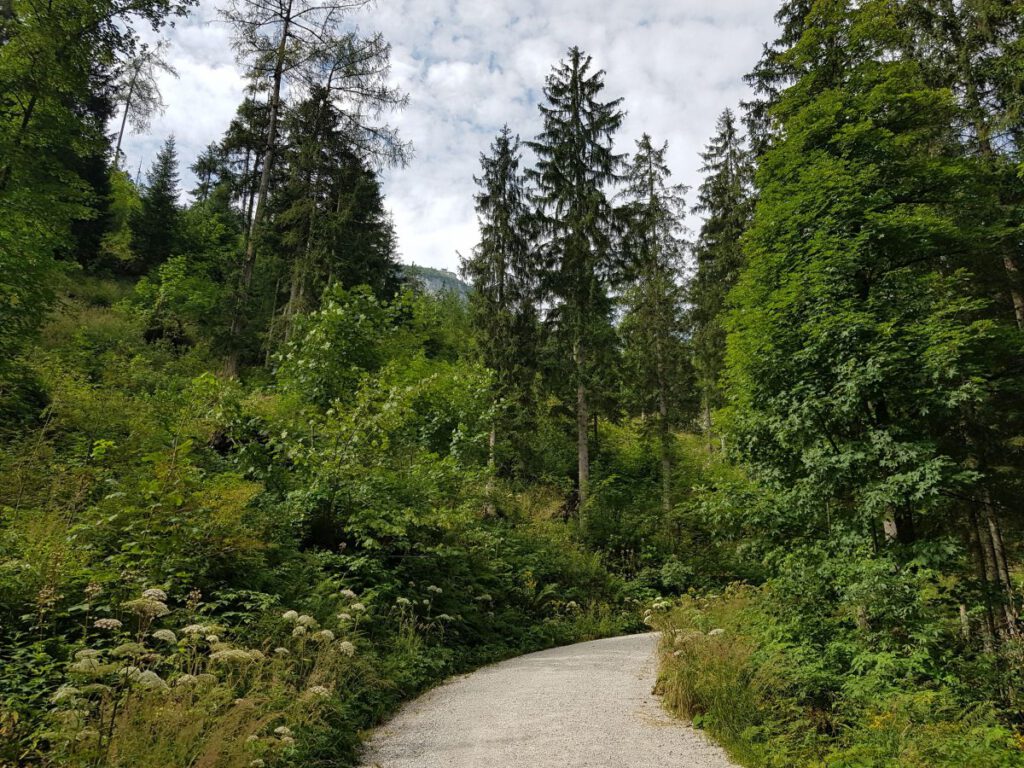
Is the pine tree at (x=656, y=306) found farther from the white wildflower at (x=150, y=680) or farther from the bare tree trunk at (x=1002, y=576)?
the white wildflower at (x=150, y=680)

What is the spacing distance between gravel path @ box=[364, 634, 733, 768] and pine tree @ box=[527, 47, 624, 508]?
11.2 m

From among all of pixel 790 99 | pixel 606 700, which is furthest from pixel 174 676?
pixel 790 99

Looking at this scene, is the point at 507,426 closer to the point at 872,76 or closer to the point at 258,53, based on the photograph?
the point at 872,76

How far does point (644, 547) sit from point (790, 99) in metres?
13.4

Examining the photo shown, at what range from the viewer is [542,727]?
5.39m

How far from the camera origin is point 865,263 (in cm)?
748

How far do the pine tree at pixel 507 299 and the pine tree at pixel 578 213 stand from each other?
1098 millimetres

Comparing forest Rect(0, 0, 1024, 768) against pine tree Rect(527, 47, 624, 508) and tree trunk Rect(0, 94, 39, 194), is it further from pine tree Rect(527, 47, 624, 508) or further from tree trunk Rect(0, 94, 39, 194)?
pine tree Rect(527, 47, 624, 508)

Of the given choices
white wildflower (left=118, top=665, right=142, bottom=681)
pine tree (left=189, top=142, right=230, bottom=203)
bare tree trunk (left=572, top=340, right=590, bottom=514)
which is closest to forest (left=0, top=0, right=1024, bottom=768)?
white wildflower (left=118, top=665, right=142, bottom=681)

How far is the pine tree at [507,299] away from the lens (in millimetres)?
18375

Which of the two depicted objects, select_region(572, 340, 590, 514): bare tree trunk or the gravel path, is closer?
the gravel path

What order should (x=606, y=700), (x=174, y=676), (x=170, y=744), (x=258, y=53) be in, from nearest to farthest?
→ (x=170, y=744) → (x=174, y=676) → (x=606, y=700) → (x=258, y=53)

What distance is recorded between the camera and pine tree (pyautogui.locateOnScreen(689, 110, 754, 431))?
18094mm

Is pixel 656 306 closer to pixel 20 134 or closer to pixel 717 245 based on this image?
pixel 717 245
